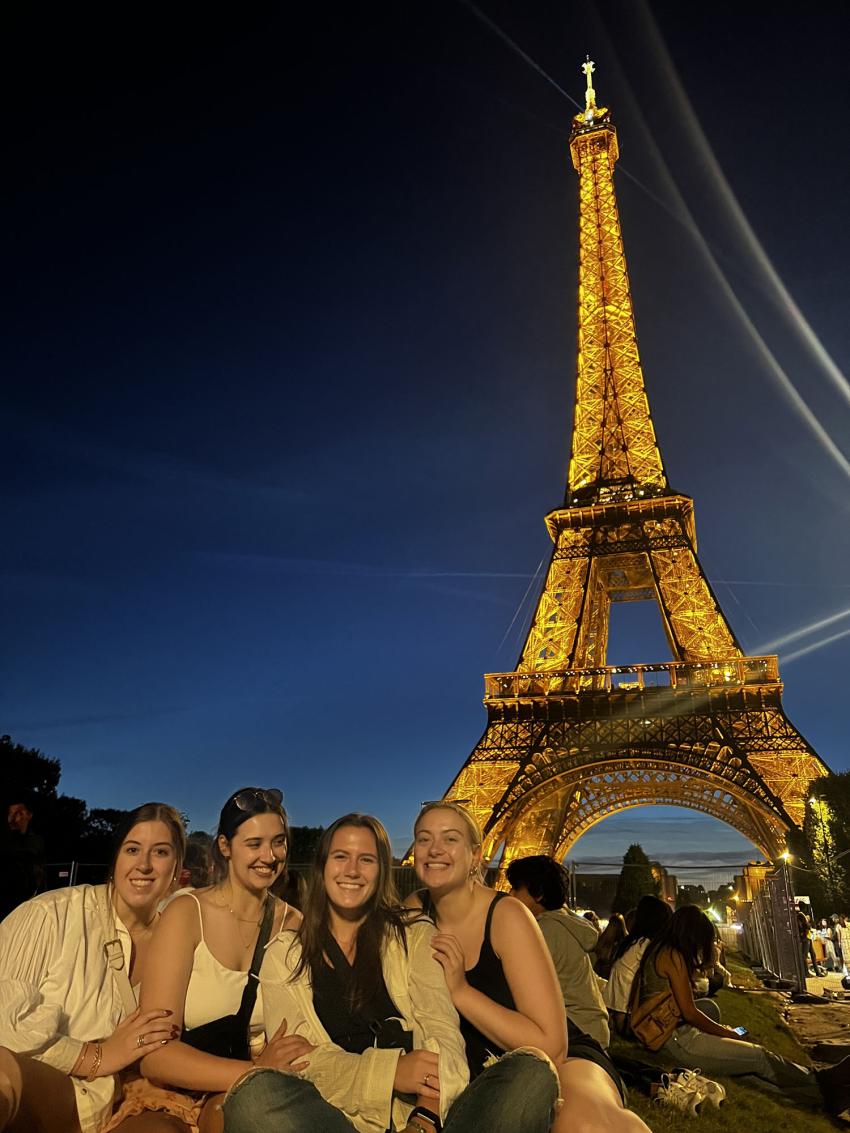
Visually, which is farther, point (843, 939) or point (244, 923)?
point (843, 939)

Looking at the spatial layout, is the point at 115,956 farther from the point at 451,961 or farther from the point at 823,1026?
the point at 823,1026

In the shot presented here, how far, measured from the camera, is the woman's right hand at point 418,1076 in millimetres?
2604

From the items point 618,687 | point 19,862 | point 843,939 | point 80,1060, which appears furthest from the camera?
point 618,687

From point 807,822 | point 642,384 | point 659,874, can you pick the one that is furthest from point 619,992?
point 642,384

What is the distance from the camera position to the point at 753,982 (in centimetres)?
1243

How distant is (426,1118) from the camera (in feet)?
8.57

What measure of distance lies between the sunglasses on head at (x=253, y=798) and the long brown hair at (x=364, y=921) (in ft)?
0.82

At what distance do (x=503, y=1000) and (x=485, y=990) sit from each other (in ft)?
0.23

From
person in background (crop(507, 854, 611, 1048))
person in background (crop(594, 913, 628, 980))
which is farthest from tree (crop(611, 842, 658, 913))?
person in background (crop(507, 854, 611, 1048))

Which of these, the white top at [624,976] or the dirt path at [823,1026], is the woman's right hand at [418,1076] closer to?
the white top at [624,976]

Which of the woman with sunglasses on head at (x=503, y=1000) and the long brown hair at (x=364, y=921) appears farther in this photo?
the long brown hair at (x=364, y=921)

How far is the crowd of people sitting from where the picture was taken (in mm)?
2551

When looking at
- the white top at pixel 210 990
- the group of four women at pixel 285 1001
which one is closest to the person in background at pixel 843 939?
the group of four women at pixel 285 1001

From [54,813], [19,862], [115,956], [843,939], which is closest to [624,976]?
[115,956]
